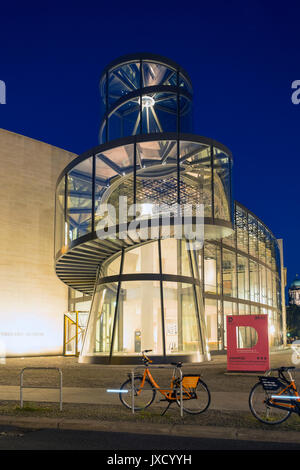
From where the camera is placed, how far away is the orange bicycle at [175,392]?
10.1 meters

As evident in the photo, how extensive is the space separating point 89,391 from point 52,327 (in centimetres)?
2643

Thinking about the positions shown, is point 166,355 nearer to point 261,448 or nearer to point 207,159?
point 207,159

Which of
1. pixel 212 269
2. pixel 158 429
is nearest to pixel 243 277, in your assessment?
pixel 212 269

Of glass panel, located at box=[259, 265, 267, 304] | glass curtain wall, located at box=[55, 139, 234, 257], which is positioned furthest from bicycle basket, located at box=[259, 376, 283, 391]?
glass panel, located at box=[259, 265, 267, 304]

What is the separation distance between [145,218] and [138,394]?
539 inches

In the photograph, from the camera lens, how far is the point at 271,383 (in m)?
9.14

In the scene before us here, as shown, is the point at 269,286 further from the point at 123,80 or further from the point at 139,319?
the point at 123,80

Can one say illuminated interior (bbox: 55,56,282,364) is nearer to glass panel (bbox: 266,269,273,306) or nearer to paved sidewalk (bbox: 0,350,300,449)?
paved sidewalk (bbox: 0,350,300,449)

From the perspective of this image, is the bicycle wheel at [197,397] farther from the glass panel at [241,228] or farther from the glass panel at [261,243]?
the glass panel at [261,243]

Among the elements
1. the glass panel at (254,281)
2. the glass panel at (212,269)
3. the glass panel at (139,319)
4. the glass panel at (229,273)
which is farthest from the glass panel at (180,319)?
the glass panel at (254,281)

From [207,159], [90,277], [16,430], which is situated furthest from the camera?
[90,277]

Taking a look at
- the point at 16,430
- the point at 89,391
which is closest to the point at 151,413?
the point at 16,430

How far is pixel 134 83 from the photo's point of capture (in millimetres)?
29281

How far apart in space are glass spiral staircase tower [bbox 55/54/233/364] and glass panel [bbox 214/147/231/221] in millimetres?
49
